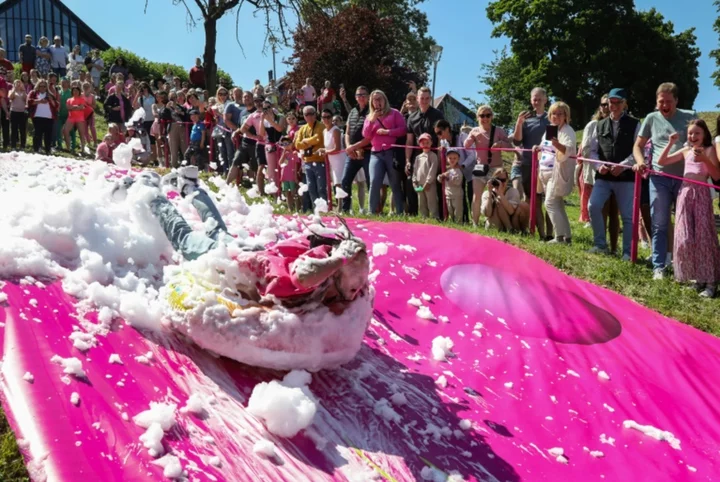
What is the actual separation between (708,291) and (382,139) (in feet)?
13.3

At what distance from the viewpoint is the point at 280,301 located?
3213mm

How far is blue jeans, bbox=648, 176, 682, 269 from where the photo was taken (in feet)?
19.5

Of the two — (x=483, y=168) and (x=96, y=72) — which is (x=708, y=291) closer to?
(x=483, y=168)

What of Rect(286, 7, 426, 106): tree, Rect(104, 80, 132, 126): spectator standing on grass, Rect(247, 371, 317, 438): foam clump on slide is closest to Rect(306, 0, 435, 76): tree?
Rect(286, 7, 426, 106): tree

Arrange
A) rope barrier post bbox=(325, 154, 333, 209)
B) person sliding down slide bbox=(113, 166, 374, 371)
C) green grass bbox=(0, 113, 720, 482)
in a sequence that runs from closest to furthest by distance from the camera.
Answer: person sliding down slide bbox=(113, 166, 374, 371)
green grass bbox=(0, 113, 720, 482)
rope barrier post bbox=(325, 154, 333, 209)

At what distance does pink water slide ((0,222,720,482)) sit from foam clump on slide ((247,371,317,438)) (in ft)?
0.19

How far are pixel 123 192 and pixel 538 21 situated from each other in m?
38.0

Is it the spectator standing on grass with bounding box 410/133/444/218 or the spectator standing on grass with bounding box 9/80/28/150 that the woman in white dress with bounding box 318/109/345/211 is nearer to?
the spectator standing on grass with bounding box 410/133/444/218

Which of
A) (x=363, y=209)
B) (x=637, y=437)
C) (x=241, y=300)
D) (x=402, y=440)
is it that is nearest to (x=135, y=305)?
(x=241, y=300)

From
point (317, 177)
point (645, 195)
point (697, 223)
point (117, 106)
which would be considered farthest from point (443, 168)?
point (117, 106)

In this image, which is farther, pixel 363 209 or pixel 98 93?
pixel 98 93

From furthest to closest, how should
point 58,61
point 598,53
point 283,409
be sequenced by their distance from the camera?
point 598,53 → point 58,61 → point 283,409

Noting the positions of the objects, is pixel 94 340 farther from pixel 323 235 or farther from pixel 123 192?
pixel 123 192

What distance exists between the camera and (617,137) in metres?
6.38
